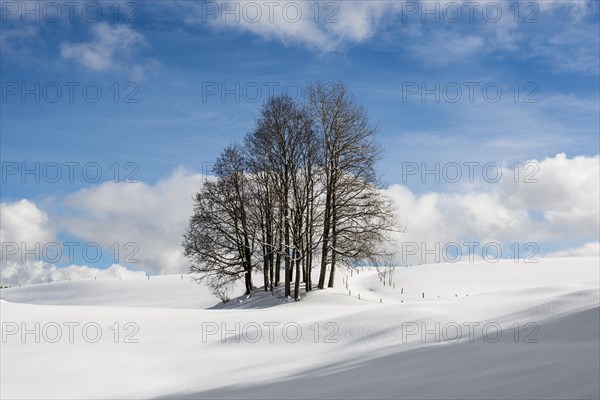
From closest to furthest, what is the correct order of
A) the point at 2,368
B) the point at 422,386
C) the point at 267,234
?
the point at 422,386 → the point at 2,368 → the point at 267,234

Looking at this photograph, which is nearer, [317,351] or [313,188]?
[317,351]

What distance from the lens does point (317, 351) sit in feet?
40.7

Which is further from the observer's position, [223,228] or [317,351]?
[223,228]

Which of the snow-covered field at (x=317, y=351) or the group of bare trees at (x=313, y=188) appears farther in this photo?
the group of bare trees at (x=313, y=188)

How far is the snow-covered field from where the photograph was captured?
23.7 feet

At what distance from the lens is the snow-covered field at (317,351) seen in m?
7.23

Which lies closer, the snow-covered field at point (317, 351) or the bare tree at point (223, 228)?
the snow-covered field at point (317, 351)

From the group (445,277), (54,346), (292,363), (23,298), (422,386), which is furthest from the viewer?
(23,298)

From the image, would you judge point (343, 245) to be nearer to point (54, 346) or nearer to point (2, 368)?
point (54, 346)

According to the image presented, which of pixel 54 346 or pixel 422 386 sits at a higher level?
pixel 422 386

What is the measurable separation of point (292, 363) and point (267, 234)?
15.9m

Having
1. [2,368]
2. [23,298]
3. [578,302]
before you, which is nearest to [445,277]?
[578,302]

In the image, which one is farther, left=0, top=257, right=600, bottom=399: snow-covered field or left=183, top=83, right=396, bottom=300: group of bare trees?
left=183, top=83, right=396, bottom=300: group of bare trees

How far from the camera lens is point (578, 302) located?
12172 mm
